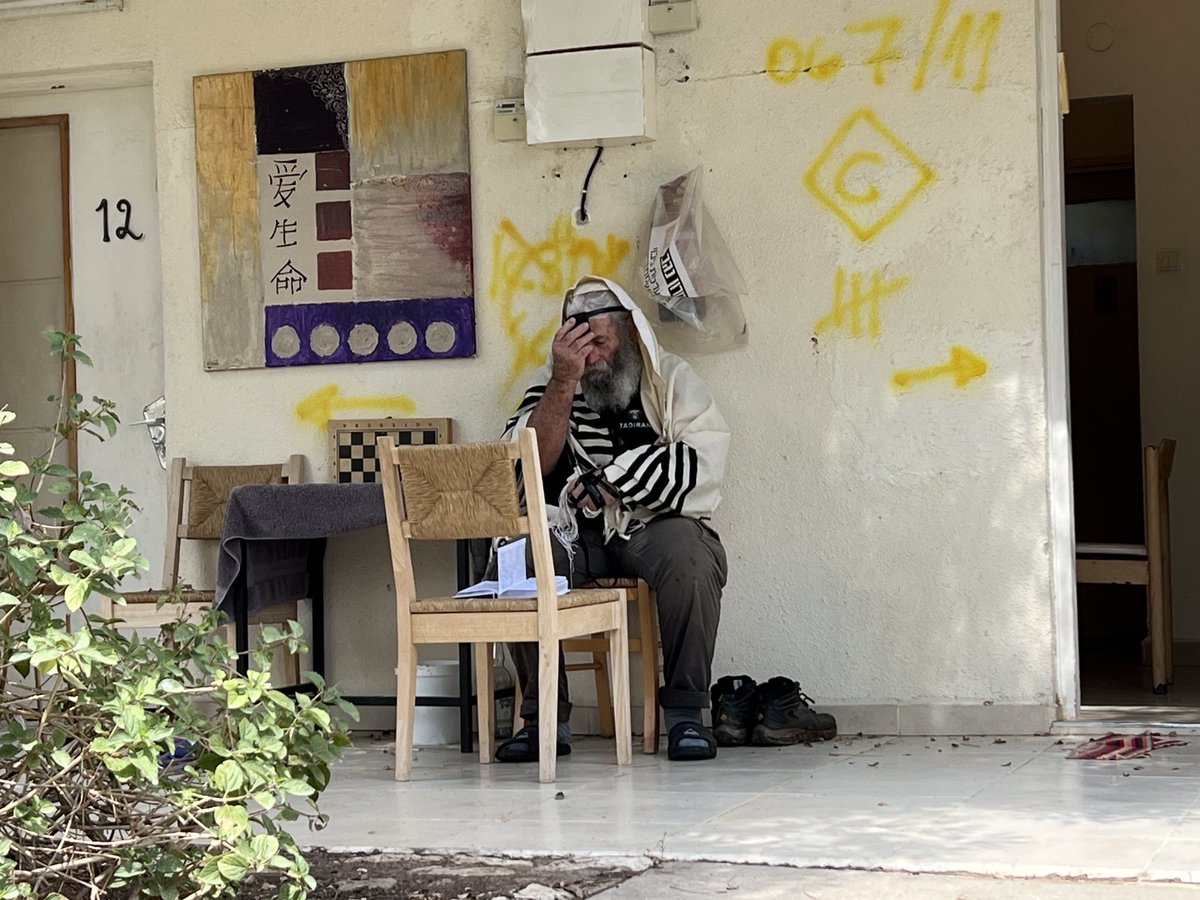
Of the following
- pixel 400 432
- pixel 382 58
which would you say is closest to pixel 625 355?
pixel 400 432

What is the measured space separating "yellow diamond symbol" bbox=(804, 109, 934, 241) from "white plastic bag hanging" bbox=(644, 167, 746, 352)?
36 cm

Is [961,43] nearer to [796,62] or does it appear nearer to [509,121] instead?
[796,62]

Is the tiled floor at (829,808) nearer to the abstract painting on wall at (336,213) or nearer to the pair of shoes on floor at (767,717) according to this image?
the pair of shoes on floor at (767,717)

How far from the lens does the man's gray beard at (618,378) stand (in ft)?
16.5

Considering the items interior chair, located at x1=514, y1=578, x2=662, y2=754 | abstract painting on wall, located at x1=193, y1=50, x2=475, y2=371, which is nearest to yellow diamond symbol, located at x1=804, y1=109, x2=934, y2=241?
abstract painting on wall, located at x1=193, y1=50, x2=475, y2=371

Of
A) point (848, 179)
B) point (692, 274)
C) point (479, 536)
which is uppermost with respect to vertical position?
point (848, 179)

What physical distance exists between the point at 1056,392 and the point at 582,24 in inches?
73.6

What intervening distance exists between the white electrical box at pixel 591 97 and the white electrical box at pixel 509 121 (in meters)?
0.10

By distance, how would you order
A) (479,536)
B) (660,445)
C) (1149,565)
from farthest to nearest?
(1149,565) < (660,445) < (479,536)

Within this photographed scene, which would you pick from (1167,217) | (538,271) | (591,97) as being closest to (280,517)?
(538,271)

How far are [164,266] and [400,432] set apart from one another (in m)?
1.07

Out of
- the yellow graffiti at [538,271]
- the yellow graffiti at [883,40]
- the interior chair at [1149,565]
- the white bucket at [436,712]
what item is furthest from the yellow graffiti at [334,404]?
the interior chair at [1149,565]

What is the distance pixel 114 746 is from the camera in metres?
2.35

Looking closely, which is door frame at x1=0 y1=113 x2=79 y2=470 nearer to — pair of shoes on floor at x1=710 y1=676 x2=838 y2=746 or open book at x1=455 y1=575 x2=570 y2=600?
open book at x1=455 y1=575 x2=570 y2=600
